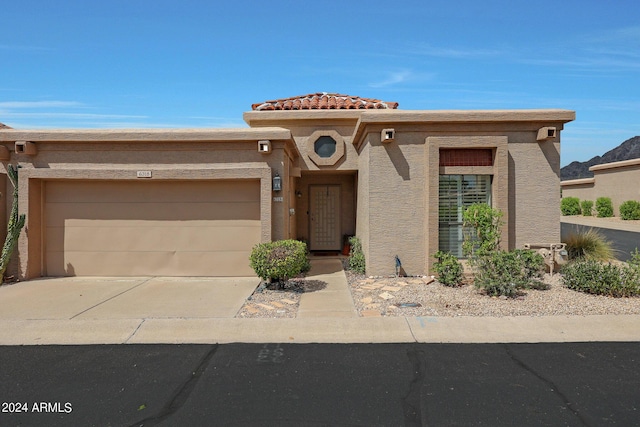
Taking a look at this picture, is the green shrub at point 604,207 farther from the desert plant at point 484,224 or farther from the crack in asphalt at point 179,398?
the crack in asphalt at point 179,398

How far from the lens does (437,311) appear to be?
6.12 metres

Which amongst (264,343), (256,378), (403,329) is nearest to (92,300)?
(264,343)

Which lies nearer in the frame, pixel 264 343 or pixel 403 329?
pixel 264 343

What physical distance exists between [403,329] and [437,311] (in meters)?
1.04

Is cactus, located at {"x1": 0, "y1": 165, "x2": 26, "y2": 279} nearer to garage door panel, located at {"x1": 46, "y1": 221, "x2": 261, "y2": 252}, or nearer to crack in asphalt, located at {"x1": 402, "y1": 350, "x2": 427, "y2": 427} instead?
garage door panel, located at {"x1": 46, "y1": 221, "x2": 261, "y2": 252}

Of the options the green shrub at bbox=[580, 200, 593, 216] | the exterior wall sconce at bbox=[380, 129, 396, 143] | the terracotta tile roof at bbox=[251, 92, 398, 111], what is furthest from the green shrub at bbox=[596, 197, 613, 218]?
the exterior wall sconce at bbox=[380, 129, 396, 143]

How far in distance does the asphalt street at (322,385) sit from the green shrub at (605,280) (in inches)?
95.2

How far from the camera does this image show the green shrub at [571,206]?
2819 centimetres

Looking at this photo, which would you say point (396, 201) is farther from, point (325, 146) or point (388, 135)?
point (325, 146)

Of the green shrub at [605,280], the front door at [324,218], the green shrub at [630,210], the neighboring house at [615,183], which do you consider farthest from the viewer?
the neighboring house at [615,183]

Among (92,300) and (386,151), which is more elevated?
(386,151)

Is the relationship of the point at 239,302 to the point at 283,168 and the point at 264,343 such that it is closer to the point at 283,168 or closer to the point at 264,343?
the point at 264,343

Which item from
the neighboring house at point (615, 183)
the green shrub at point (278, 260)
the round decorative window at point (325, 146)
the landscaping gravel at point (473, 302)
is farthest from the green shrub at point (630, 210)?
the green shrub at point (278, 260)

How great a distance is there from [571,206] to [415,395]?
31111 mm
